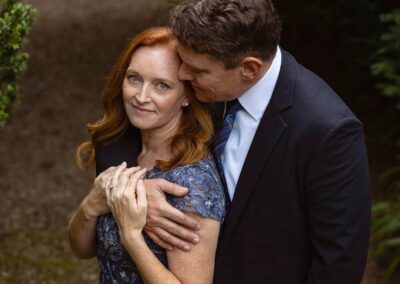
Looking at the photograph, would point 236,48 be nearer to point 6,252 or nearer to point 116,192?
point 116,192

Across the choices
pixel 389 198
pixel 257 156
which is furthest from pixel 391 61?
pixel 257 156

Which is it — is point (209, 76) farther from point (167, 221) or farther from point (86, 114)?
point (86, 114)

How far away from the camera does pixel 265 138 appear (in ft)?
9.89

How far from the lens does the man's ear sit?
9.42ft

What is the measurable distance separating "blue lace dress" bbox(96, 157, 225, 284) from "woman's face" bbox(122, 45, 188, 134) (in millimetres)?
223

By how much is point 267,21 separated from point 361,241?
2.87 ft

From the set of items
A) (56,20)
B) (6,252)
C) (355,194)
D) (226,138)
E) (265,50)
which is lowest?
(6,252)

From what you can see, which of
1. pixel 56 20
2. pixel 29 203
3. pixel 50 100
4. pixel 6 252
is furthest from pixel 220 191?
pixel 56 20

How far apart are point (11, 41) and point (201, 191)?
1.67 m

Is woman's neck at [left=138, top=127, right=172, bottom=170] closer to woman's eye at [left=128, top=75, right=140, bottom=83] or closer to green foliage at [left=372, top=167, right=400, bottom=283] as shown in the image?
woman's eye at [left=128, top=75, right=140, bottom=83]

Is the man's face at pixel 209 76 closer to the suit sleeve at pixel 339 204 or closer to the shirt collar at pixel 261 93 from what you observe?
the shirt collar at pixel 261 93

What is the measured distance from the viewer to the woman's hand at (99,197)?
321 centimetres

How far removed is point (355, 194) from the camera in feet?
9.61

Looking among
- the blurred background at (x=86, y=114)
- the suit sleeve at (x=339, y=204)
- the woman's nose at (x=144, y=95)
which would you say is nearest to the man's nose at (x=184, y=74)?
the woman's nose at (x=144, y=95)
